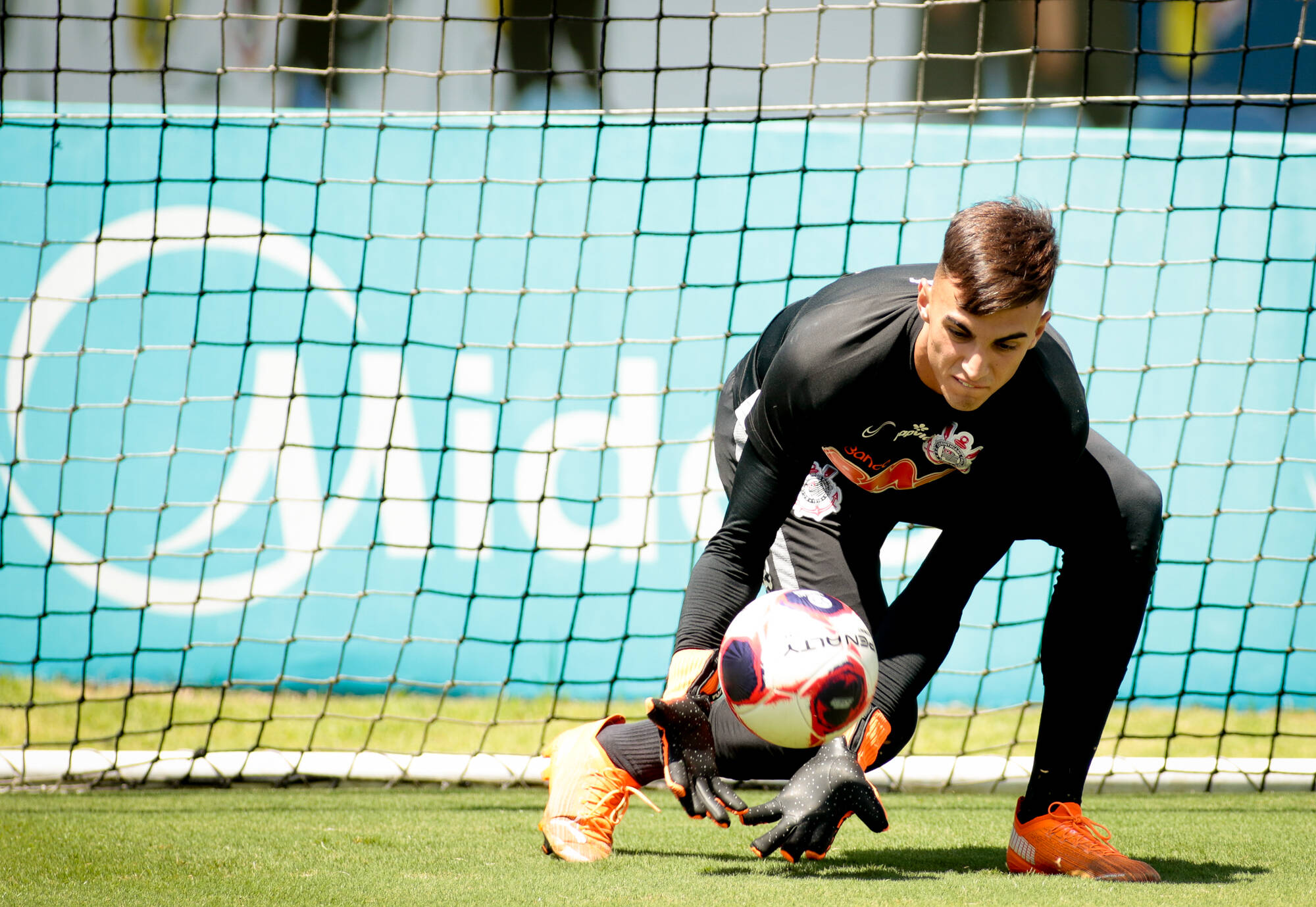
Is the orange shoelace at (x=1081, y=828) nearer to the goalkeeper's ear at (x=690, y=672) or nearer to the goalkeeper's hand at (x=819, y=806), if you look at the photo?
the goalkeeper's hand at (x=819, y=806)

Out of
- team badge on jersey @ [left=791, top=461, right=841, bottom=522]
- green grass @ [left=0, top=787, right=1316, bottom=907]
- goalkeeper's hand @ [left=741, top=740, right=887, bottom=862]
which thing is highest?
team badge on jersey @ [left=791, top=461, right=841, bottom=522]

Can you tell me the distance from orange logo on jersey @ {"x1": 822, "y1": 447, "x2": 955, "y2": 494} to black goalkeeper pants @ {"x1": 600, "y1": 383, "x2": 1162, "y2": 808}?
15cm

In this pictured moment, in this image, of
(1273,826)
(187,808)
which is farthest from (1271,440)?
(187,808)

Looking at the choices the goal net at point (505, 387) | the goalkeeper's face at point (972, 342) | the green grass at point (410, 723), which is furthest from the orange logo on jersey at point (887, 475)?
the goal net at point (505, 387)

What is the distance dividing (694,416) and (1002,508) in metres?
2.77

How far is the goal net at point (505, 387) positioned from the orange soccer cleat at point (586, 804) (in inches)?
84.3

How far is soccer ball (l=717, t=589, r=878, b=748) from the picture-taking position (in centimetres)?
216

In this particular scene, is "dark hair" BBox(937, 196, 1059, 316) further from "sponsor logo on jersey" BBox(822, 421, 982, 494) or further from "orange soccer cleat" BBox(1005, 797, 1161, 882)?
"orange soccer cleat" BBox(1005, 797, 1161, 882)

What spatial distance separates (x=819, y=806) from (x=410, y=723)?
2.96 meters

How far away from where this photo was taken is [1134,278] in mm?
5059

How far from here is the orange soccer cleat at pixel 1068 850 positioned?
2.41 meters

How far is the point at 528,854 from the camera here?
2.70 m

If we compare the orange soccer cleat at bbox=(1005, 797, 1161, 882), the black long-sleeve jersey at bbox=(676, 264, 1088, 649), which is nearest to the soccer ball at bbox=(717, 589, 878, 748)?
the black long-sleeve jersey at bbox=(676, 264, 1088, 649)

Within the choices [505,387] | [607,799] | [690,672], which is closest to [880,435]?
[690,672]
